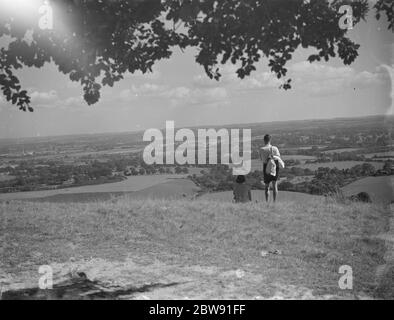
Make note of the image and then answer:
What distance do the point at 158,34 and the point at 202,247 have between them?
4.25m

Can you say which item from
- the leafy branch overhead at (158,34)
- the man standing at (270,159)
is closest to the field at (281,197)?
the man standing at (270,159)

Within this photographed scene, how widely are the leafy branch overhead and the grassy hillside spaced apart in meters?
2.84

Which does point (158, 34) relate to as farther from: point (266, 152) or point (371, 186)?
A: point (371, 186)

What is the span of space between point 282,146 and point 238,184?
3704 cm

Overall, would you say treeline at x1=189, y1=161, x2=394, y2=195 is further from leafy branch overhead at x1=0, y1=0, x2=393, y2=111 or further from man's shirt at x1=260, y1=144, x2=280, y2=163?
leafy branch overhead at x1=0, y1=0, x2=393, y2=111

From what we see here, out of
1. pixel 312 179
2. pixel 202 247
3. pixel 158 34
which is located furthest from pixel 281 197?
pixel 158 34

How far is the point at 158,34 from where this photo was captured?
4691mm

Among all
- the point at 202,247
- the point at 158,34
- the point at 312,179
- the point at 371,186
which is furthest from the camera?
the point at 312,179

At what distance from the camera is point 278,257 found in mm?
7230

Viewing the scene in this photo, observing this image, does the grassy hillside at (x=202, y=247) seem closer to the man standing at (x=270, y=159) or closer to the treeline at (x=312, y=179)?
the man standing at (x=270, y=159)

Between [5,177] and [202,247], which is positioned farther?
[5,177]

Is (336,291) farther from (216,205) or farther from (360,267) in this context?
(216,205)

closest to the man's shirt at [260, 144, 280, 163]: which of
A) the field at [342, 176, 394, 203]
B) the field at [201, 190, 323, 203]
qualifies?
the field at [201, 190, 323, 203]

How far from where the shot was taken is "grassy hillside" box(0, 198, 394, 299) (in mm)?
5980
